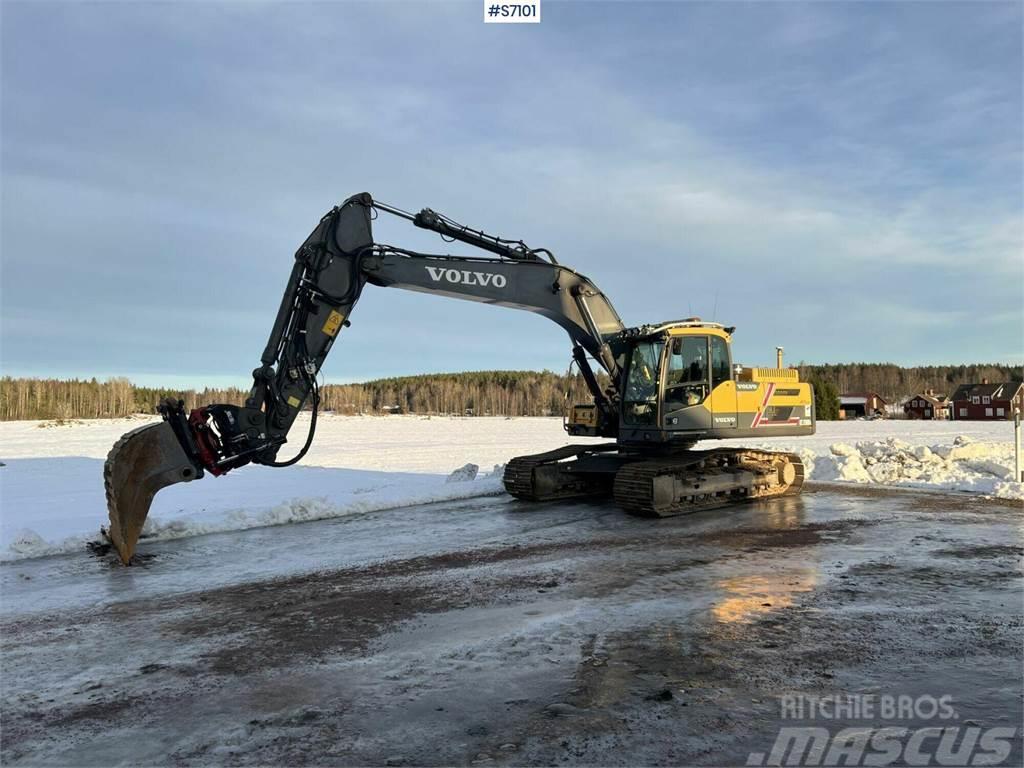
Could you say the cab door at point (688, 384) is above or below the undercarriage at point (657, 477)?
above

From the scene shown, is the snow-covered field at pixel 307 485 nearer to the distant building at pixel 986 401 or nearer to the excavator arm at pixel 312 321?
the excavator arm at pixel 312 321

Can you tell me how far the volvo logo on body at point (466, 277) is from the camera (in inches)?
452

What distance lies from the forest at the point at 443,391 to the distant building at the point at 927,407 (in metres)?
11.1

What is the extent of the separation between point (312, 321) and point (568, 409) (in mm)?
5559

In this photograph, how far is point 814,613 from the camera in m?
6.59

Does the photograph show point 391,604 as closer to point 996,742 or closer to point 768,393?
point 996,742

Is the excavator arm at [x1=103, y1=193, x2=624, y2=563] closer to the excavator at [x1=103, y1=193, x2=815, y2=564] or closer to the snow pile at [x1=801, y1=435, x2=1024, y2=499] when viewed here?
the excavator at [x1=103, y1=193, x2=815, y2=564]

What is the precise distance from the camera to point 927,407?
9450cm

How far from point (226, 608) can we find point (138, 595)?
120cm

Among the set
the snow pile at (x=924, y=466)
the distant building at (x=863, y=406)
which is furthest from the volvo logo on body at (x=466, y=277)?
the distant building at (x=863, y=406)

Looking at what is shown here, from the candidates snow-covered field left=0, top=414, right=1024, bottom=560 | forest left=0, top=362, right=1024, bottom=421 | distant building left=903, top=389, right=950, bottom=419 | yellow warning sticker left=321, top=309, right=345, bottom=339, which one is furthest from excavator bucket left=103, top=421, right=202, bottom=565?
distant building left=903, top=389, right=950, bottom=419

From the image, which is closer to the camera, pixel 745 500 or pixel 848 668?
pixel 848 668

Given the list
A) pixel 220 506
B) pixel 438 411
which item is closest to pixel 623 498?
pixel 220 506

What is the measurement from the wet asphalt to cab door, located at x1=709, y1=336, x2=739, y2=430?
301 cm
